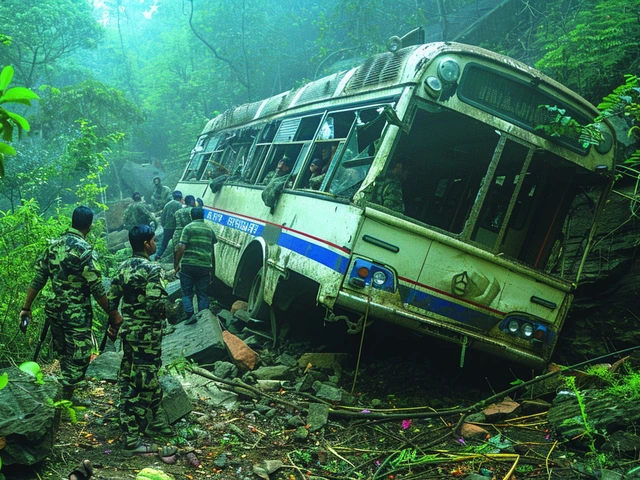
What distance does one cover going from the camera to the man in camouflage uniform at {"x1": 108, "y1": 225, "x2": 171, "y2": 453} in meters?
Result: 4.12

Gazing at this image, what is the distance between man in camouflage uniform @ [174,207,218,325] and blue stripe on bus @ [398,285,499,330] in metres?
3.68

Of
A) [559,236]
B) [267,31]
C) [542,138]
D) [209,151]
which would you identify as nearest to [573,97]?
[542,138]

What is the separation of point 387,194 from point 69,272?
2763 mm

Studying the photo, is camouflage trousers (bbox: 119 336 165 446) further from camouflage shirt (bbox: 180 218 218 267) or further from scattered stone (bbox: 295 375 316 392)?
camouflage shirt (bbox: 180 218 218 267)

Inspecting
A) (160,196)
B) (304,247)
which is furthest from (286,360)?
(160,196)

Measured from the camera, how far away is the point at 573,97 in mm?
5297

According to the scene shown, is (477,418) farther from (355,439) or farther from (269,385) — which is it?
(269,385)

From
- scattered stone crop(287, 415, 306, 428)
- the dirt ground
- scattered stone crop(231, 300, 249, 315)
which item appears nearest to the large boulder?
the dirt ground

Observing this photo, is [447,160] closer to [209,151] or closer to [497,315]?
[497,315]

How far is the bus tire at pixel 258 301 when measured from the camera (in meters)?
6.55

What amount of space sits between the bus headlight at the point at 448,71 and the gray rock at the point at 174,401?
3535 millimetres

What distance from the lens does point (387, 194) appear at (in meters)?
5.00

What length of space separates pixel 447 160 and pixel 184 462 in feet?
15.0

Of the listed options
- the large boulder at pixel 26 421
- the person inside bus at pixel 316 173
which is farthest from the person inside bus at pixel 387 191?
the large boulder at pixel 26 421
